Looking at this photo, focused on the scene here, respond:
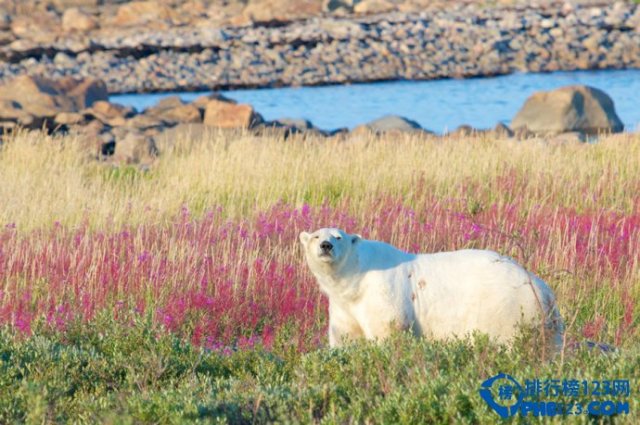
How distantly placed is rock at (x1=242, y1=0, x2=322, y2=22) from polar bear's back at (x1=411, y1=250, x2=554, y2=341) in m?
50.2

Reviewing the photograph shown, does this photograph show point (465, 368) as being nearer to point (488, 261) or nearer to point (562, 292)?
point (488, 261)

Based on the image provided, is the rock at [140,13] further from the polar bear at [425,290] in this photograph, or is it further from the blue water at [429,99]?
the polar bear at [425,290]

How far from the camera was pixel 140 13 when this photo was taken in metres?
60.6

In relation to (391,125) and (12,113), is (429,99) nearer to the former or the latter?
(391,125)

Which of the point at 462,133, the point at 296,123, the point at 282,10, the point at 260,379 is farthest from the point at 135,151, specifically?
the point at 282,10

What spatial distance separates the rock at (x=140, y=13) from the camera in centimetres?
5916

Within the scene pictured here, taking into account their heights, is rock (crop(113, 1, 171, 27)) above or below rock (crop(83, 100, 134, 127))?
above

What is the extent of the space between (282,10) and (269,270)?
51386 mm

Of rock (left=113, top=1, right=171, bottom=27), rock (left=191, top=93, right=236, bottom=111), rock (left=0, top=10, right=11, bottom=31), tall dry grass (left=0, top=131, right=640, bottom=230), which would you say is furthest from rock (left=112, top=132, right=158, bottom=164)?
rock (left=113, top=1, right=171, bottom=27)

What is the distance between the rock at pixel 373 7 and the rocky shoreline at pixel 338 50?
250 inches

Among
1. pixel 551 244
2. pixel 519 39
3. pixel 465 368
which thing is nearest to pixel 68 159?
pixel 551 244

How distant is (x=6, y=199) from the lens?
1246cm

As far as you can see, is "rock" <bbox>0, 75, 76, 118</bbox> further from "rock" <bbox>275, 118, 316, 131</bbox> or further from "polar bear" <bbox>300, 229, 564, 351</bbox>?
"polar bear" <bbox>300, 229, 564, 351</bbox>

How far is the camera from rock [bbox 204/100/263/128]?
22587 millimetres
